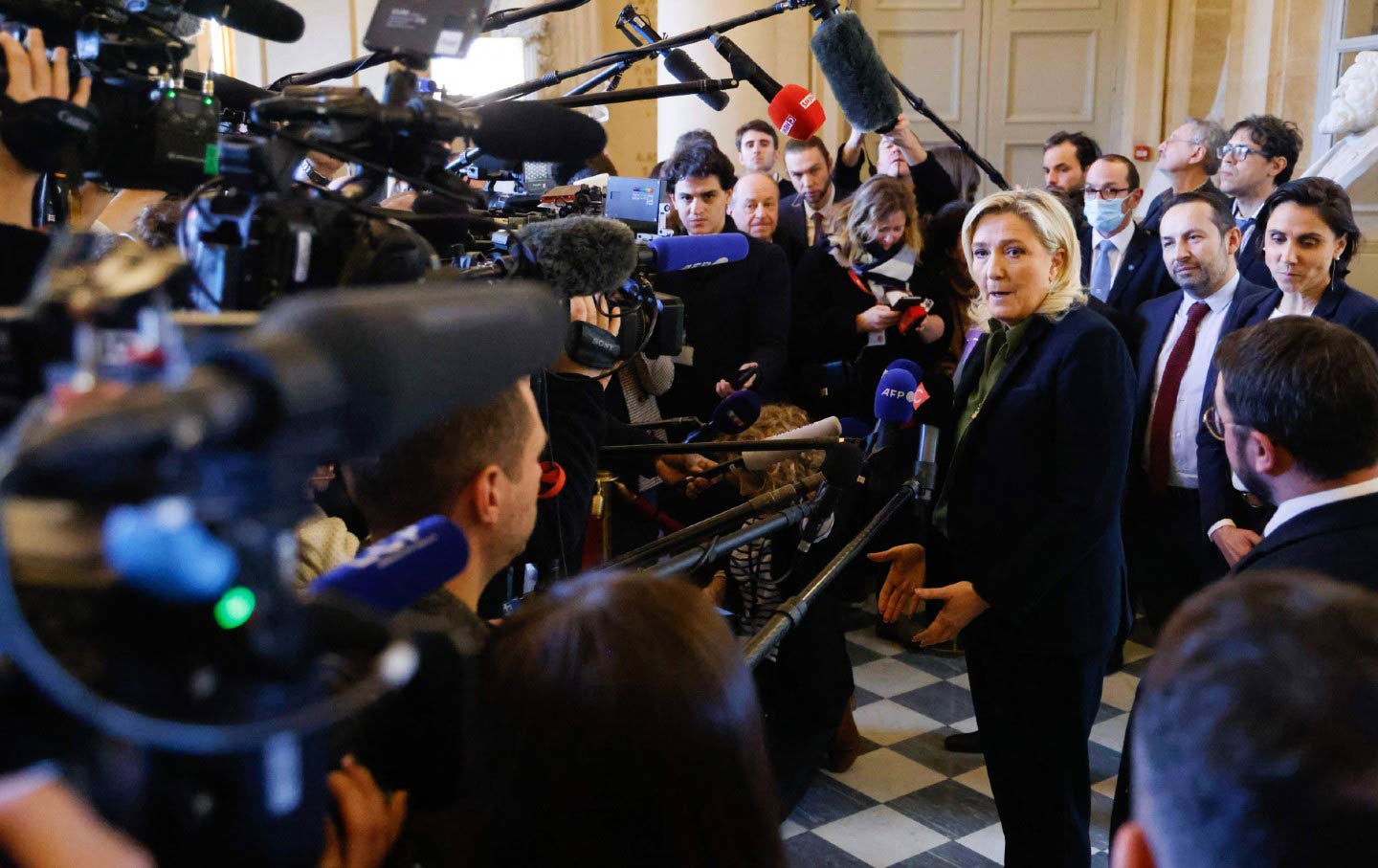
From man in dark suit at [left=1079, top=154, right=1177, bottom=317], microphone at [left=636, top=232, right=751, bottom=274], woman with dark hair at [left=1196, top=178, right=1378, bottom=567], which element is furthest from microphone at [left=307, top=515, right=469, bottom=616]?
man in dark suit at [left=1079, top=154, right=1177, bottom=317]

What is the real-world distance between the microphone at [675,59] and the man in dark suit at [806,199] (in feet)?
5.34

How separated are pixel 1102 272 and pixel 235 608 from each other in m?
4.00

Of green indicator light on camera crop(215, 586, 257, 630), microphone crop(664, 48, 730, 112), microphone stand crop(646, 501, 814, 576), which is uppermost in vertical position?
microphone crop(664, 48, 730, 112)

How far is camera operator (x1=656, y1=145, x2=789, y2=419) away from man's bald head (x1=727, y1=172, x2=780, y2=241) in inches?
10.2

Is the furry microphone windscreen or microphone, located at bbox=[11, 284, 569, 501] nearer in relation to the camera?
microphone, located at bbox=[11, 284, 569, 501]

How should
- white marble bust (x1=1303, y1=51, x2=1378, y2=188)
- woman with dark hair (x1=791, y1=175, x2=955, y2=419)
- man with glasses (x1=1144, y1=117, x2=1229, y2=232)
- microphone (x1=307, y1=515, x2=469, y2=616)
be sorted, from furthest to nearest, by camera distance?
white marble bust (x1=1303, y1=51, x2=1378, y2=188) → man with glasses (x1=1144, y1=117, x2=1229, y2=232) → woman with dark hair (x1=791, y1=175, x2=955, y2=419) → microphone (x1=307, y1=515, x2=469, y2=616)

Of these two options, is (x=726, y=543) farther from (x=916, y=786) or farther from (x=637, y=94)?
(x=916, y=786)

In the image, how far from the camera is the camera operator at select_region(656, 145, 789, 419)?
317 centimetres

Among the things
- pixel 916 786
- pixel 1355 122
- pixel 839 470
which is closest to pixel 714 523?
pixel 839 470

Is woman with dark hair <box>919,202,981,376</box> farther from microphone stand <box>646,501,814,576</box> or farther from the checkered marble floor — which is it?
microphone stand <box>646,501,814,576</box>

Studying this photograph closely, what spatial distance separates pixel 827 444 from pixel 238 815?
53.9 inches

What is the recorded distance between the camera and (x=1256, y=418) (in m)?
1.65

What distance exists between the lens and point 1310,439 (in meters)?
1.59

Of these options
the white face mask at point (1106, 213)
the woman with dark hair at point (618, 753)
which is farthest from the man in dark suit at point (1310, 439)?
the white face mask at point (1106, 213)
